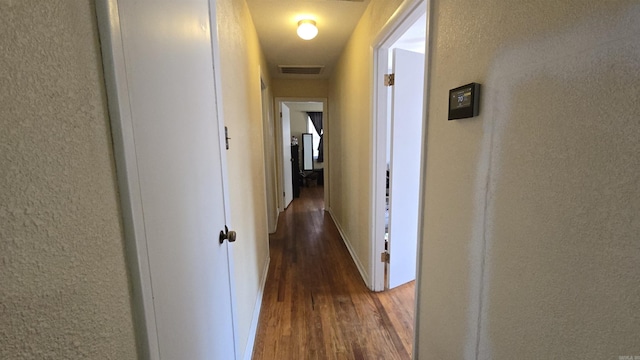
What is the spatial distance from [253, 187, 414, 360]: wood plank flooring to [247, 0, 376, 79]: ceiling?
2355 mm

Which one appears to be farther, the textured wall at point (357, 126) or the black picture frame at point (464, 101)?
the textured wall at point (357, 126)

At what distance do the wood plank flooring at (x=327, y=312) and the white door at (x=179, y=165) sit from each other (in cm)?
78

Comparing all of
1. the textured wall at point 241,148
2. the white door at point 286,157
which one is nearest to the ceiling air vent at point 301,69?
the white door at point 286,157

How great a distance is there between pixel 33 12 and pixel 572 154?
0.98m

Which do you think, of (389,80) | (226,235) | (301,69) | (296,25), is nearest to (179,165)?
(226,235)

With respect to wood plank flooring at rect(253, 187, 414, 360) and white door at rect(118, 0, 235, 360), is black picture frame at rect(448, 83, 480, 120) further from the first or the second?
wood plank flooring at rect(253, 187, 414, 360)

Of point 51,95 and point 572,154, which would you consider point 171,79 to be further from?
point 572,154

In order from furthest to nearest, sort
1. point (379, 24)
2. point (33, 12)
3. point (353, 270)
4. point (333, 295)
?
1. point (353, 270)
2. point (333, 295)
3. point (379, 24)
4. point (33, 12)

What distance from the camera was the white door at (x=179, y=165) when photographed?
535 millimetres

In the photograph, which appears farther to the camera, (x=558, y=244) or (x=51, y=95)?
(x=558, y=244)

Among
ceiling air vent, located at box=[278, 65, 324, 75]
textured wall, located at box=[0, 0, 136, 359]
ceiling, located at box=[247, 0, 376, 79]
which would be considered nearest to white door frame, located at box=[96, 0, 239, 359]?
textured wall, located at box=[0, 0, 136, 359]

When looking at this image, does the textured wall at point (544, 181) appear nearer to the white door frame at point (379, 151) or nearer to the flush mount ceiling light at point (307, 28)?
the white door frame at point (379, 151)

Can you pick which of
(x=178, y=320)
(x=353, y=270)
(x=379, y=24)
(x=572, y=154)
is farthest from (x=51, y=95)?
(x=353, y=270)

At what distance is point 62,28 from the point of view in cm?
35
